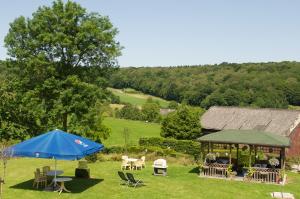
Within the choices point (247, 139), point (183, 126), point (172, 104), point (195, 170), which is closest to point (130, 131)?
point (183, 126)

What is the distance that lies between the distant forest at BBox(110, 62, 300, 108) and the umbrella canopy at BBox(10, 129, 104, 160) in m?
85.5

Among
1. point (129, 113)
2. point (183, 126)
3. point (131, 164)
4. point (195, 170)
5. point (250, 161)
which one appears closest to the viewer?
point (250, 161)

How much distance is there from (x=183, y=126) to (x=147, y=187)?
27.7 metres

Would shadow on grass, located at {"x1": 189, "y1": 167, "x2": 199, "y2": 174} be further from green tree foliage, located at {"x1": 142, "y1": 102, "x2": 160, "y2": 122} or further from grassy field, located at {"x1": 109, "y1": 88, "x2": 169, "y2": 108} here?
grassy field, located at {"x1": 109, "y1": 88, "x2": 169, "y2": 108}

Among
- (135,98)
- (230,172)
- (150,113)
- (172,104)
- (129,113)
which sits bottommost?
(230,172)

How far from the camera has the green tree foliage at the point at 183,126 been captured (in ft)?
160

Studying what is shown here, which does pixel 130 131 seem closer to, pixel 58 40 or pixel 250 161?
pixel 58 40

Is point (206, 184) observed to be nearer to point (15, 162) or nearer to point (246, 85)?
point (15, 162)

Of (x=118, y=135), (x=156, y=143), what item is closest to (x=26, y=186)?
(x=156, y=143)

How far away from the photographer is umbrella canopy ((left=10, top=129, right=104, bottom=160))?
19344 mm

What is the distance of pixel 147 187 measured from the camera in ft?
71.4

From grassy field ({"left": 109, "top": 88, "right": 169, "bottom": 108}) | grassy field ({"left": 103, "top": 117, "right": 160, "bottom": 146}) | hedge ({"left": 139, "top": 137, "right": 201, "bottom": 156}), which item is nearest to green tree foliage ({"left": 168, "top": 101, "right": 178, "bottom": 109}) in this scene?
grassy field ({"left": 109, "top": 88, "right": 169, "bottom": 108})

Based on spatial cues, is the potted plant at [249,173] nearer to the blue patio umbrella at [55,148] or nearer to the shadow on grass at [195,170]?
the shadow on grass at [195,170]

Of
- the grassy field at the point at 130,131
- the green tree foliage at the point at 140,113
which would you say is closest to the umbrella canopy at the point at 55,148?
the grassy field at the point at 130,131
